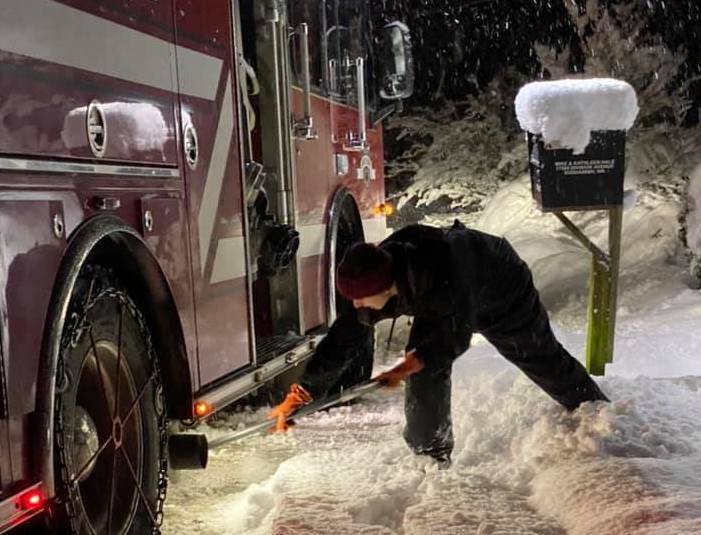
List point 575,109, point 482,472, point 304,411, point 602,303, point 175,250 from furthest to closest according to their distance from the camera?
point 602,303 < point 575,109 < point 482,472 < point 304,411 < point 175,250

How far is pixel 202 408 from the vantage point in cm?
328

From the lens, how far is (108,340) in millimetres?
2771

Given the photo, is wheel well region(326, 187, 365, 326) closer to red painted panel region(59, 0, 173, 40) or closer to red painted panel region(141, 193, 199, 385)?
red painted panel region(141, 193, 199, 385)

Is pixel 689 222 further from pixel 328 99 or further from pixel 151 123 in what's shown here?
pixel 151 123

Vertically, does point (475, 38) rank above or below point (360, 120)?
above

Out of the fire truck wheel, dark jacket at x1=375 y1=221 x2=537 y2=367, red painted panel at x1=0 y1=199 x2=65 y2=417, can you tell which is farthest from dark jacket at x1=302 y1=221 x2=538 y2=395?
red painted panel at x1=0 y1=199 x2=65 y2=417

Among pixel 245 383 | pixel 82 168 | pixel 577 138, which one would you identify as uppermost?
pixel 577 138

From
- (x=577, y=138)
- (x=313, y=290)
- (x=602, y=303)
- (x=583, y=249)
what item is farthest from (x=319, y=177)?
(x=583, y=249)

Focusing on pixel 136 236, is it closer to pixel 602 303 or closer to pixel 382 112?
pixel 602 303

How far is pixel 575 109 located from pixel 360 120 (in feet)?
5.00

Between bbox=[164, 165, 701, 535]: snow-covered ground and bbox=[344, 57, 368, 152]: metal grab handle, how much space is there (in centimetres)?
182

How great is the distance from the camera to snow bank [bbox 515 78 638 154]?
5.10 m

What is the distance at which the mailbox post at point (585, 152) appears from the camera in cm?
512

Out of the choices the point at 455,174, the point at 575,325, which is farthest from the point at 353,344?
the point at 455,174
